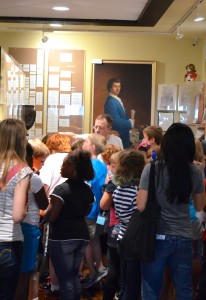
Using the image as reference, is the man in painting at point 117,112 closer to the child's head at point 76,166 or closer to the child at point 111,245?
the child at point 111,245

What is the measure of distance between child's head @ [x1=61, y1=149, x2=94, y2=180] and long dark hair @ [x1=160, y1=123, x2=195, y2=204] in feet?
2.72

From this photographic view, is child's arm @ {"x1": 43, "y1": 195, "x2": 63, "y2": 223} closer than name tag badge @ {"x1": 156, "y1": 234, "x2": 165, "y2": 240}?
No

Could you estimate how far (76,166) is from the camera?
404 centimetres

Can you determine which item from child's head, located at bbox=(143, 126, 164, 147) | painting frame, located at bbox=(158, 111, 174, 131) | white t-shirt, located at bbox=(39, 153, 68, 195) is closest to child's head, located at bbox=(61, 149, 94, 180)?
white t-shirt, located at bbox=(39, 153, 68, 195)

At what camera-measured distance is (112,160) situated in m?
4.79

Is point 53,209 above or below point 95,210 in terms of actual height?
above

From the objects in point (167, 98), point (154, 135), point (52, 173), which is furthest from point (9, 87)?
point (167, 98)

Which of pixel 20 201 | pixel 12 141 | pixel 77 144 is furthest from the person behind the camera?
pixel 77 144

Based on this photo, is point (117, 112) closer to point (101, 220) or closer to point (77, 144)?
point (77, 144)

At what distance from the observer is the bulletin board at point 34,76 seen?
30.2ft

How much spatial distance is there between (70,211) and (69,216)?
0.15 feet

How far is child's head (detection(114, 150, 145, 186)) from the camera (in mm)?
3992

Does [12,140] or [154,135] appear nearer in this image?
[12,140]

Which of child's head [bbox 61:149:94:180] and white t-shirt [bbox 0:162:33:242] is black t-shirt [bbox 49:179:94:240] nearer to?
child's head [bbox 61:149:94:180]
